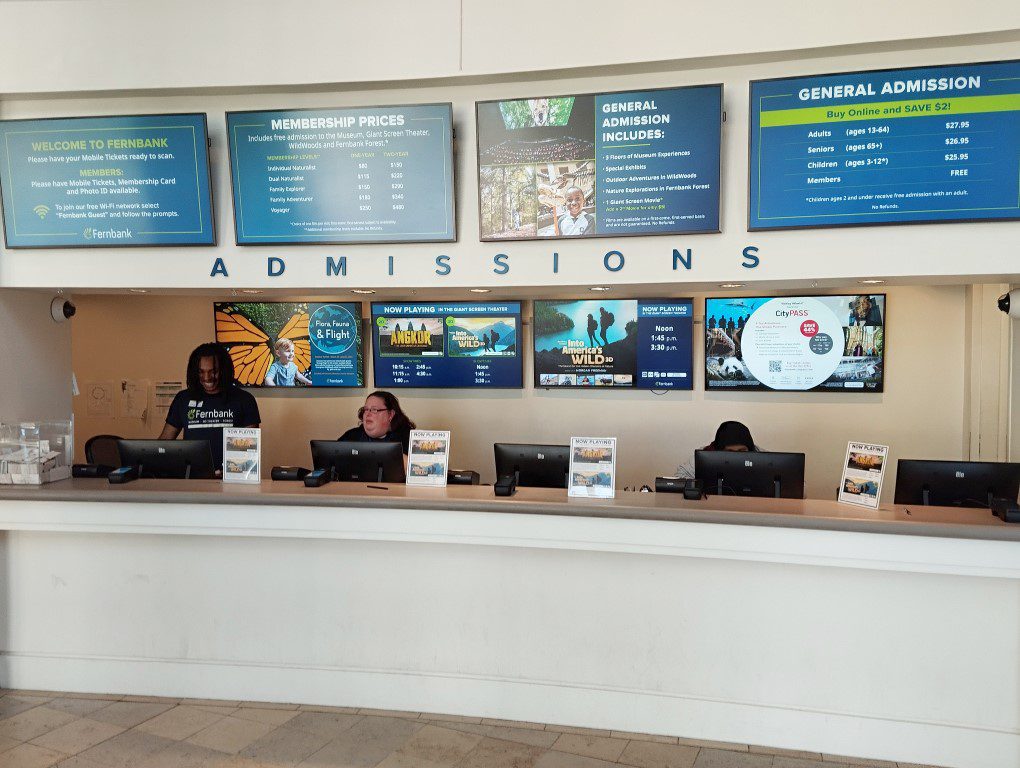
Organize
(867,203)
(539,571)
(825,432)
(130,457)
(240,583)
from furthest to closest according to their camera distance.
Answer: (825,432) → (130,457) → (240,583) → (539,571) → (867,203)

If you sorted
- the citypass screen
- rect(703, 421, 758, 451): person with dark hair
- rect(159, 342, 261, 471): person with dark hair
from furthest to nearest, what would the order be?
the citypass screen < rect(159, 342, 261, 471): person with dark hair < rect(703, 421, 758, 451): person with dark hair

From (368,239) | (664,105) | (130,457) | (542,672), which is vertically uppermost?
(664,105)

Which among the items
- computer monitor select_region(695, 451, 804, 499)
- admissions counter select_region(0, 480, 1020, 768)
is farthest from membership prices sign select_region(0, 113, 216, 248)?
computer monitor select_region(695, 451, 804, 499)

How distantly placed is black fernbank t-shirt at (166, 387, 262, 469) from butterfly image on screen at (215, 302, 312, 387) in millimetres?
1020

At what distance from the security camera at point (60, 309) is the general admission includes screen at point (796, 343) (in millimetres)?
3739

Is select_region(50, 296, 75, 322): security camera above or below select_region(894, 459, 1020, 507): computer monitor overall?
above

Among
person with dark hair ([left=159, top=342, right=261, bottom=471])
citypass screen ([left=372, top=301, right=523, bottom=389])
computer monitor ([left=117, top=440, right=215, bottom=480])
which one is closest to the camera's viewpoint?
computer monitor ([left=117, top=440, right=215, bottom=480])

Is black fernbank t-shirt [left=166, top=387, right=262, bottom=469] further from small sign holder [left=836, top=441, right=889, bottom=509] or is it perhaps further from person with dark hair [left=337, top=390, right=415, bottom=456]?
small sign holder [left=836, top=441, right=889, bottom=509]

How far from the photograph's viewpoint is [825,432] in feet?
15.4

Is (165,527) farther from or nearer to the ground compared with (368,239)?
nearer to the ground

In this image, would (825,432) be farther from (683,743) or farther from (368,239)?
(368,239)

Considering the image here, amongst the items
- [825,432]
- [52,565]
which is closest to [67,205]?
[52,565]

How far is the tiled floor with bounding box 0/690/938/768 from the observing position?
278 cm

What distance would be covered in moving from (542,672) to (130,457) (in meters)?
2.20
